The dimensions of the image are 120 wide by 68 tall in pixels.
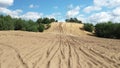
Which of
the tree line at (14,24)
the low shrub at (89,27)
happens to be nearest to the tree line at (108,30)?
the low shrub at (89,27)

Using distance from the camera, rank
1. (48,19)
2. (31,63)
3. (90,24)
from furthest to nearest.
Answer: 1. (48,19)
2. (90,24)
3. (31,63)

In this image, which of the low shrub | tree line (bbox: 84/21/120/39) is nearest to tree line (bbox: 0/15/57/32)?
the low shrub

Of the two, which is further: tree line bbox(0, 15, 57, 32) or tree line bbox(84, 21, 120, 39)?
tree line bbox(0, 15, 57, 32)

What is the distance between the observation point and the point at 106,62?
42.8 ft

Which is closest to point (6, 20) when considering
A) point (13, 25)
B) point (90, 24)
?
point (13, 25)

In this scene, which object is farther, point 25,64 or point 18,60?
point 18,60

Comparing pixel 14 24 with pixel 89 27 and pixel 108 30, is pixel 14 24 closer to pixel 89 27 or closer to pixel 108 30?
pixel 108 30

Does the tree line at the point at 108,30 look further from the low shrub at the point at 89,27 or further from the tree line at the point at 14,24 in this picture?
the tree line at the point at 14,24

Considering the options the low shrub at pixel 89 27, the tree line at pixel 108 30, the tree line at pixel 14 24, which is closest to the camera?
the tree line at pixel 108 30

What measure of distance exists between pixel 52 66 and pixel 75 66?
1.07 meters

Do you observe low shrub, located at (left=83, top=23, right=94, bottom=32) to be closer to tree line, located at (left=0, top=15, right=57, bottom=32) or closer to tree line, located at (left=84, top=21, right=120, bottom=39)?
tree line, located at (left=84, top=21, right=120, bottom=39)

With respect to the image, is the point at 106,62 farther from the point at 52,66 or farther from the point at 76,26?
the point at 76,26

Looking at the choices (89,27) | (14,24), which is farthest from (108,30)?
(14,24)

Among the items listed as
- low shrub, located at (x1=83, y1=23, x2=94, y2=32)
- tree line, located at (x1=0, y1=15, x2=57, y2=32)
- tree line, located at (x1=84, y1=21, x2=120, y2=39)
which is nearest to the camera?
tree line, located at (x1=84, y1=21, x2=120, y2=39)
